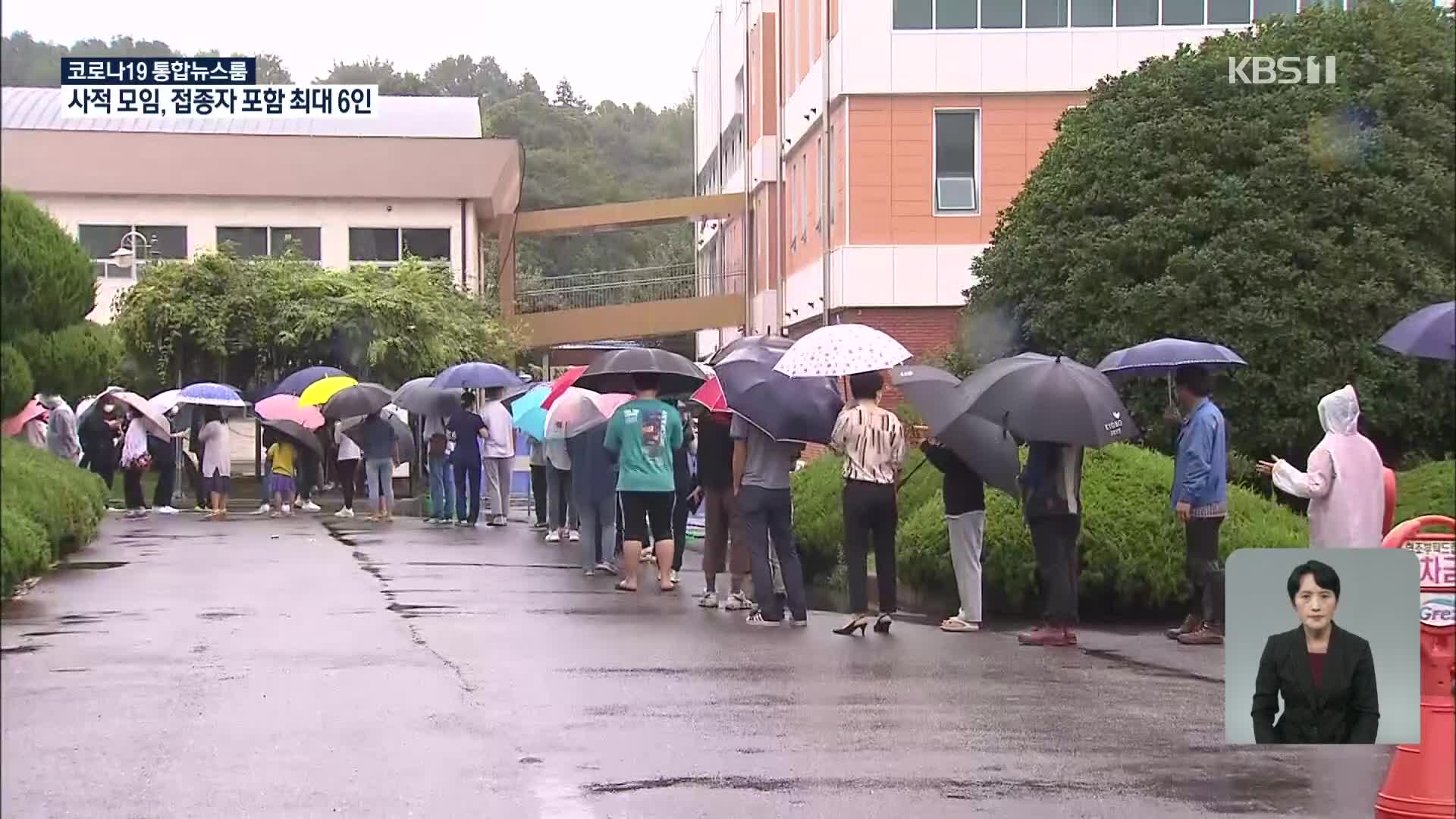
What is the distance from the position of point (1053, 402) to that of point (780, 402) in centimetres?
190

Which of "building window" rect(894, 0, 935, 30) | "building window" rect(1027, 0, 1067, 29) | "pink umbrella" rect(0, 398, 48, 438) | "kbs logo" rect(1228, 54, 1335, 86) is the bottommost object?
"pink umbrella" rect(0, 398, 48, 438)

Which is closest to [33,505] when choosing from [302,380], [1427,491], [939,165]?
[1427,491]

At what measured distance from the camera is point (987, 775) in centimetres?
757

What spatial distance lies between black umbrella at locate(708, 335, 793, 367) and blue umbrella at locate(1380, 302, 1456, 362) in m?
6.75

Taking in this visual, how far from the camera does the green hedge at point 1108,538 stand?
1214 centimetres

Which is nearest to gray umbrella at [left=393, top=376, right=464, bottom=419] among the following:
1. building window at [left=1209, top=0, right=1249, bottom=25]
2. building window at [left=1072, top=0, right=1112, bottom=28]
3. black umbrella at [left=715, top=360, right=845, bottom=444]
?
building window at [left=1072, top=0, right=1112, bottom=28]

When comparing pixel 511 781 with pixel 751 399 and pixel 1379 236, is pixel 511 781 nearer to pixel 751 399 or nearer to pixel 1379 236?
pixel 1379 236

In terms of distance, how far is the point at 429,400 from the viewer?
22.5 meters

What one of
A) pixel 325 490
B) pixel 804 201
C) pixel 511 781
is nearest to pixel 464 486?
pixel 325 490

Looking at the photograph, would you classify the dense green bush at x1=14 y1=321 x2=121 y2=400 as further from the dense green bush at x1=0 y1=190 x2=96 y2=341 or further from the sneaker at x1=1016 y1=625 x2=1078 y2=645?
the sneaker at x1=1016 y1=625 x2=1078 y2=645

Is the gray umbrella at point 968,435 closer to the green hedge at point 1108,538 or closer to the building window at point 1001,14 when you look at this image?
the green hedge at point 1108,538

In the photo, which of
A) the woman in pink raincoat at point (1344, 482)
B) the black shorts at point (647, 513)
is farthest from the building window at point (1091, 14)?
the woman in pink raincoat at point (1344, 482)

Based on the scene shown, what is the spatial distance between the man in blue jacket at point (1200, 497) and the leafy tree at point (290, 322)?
20176mm

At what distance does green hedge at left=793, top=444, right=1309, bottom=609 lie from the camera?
478 inches
